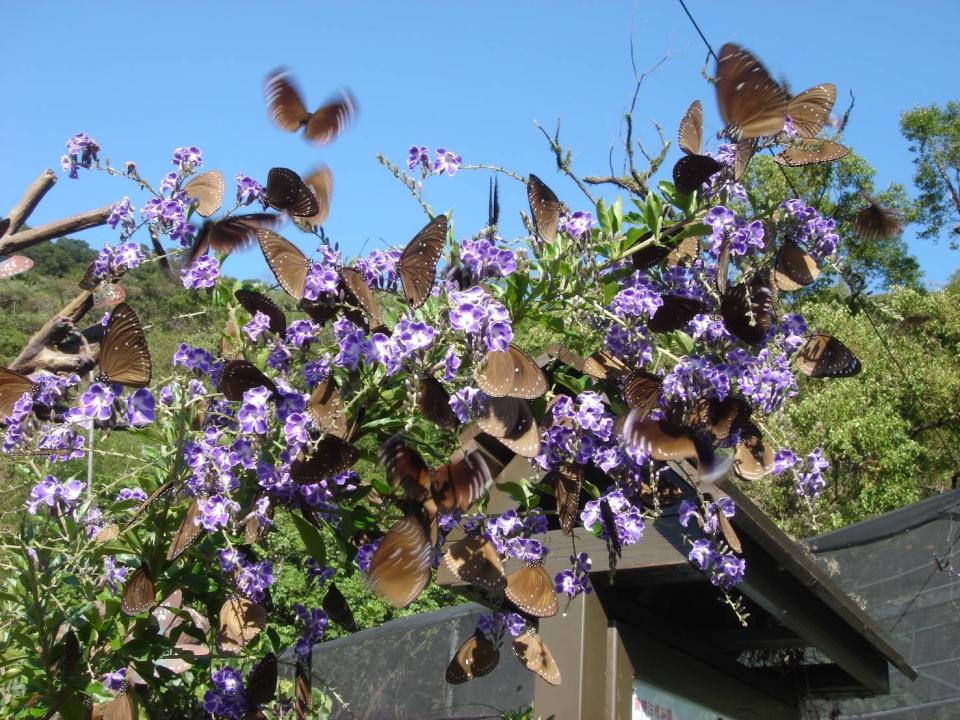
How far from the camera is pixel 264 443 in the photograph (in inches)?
69.4

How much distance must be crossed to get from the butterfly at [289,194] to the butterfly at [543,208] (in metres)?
0.46

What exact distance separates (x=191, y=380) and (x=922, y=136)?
23155mm

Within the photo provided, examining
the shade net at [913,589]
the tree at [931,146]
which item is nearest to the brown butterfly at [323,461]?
the shade net at [913,589]

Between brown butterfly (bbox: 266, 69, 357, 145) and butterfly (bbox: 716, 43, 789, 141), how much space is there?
80 centimetres

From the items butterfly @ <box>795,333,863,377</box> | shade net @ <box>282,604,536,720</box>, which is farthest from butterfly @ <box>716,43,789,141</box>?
shade net @ <box>282,604,536,720</box>

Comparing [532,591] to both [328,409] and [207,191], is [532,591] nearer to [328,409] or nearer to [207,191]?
[328,409]

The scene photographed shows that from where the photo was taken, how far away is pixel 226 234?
1895mm

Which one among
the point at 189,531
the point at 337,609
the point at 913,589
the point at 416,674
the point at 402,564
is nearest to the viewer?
the point at 402,564

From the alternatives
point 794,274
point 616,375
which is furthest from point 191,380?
point 794,274

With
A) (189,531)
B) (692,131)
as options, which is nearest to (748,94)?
(692,131)

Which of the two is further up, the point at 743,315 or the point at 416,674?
the point at 743,315

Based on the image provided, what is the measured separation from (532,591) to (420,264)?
0.68 meters

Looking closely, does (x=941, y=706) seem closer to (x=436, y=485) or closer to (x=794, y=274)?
(x=794, y=274)

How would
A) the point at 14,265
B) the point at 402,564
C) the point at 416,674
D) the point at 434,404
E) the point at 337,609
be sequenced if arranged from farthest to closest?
the point at 416,674
the point at 337,609
the point at 14,265
the point at 434,404
the point at 402,564
